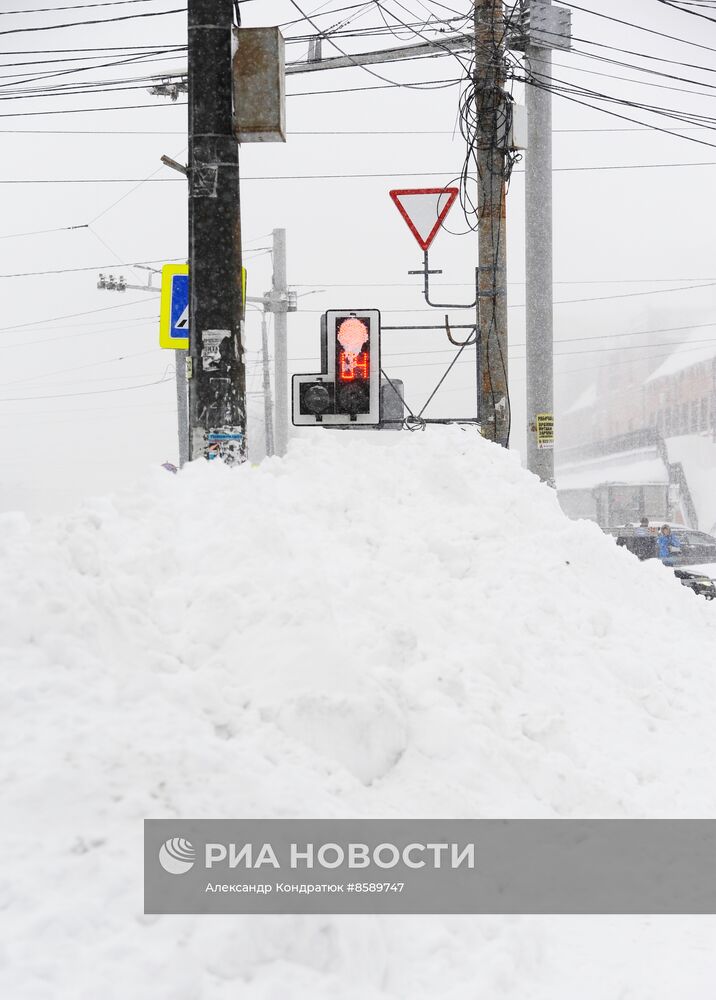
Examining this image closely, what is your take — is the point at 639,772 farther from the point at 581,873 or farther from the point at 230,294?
the point at 230,294

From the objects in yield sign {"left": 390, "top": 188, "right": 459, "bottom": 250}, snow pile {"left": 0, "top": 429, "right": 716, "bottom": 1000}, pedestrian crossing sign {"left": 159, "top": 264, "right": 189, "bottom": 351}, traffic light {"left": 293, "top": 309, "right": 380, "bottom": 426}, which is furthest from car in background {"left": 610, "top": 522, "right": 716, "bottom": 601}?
snow pile {"left": 0, "top": 429, "right": 716, "bottom": 1000}

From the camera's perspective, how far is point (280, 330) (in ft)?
87.4

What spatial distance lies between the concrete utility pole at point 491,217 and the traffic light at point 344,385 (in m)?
1.80

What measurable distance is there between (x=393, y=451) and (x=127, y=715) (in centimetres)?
415

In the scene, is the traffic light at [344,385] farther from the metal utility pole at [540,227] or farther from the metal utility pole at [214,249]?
the metal utility pole at [540,227]

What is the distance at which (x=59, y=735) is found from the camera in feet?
10.2

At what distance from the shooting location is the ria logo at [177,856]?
2.80 m

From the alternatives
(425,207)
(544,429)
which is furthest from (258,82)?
(544,429)

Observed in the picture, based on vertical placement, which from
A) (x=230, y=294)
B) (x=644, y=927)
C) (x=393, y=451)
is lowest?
(x=644, y=927)

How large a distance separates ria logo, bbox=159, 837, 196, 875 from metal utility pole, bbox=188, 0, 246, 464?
136 inches

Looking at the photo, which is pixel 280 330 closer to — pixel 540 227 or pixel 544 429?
pixel 540 227

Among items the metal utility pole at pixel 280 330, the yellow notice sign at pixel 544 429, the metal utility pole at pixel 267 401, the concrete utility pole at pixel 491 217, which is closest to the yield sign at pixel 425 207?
the concrete utility pole at pixel 491 217

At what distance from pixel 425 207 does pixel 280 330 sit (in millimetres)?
17637

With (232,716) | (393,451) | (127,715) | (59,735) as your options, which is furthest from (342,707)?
(393,451)
